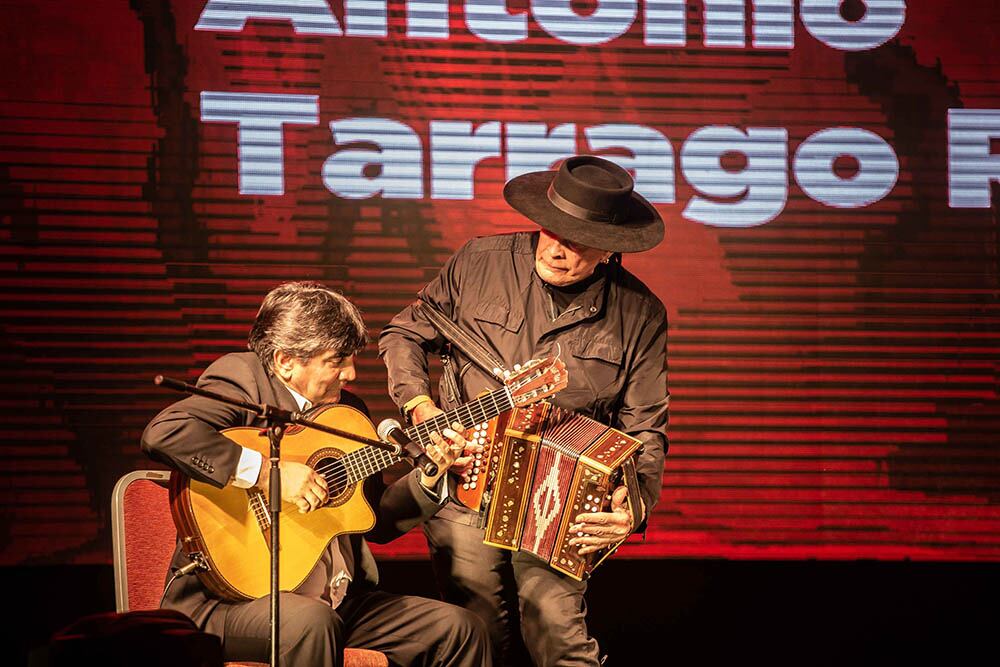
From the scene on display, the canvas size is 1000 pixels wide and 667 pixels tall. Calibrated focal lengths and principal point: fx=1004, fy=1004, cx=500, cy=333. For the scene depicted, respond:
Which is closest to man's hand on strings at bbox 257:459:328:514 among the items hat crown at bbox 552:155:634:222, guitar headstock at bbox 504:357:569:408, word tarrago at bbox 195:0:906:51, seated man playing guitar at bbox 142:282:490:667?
seated man playing guitar at bbox 142:282:490:667

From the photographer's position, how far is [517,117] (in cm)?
502

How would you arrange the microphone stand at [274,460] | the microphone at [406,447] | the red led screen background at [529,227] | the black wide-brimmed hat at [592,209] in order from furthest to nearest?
the red led screen background at [529,227] < the black wide-brimmed hat at [592,209] < the microphone at [406,447] < the microphone stand at [274,460]

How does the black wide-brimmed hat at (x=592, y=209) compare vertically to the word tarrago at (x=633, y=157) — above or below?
below

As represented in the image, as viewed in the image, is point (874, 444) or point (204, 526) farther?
point (874, 444)

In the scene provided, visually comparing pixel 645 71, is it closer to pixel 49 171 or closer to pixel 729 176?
pixel 729 176

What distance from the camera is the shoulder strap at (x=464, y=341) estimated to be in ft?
11.7

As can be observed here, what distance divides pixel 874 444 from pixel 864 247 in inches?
39.3

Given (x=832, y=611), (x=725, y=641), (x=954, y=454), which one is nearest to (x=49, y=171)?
(x=725, y=641)

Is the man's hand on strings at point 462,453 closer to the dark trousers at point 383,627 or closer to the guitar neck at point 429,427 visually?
the guitar neck at point 429,427

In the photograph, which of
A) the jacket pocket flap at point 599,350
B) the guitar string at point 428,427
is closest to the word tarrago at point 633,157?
the jacket pocket flap at point 599,350

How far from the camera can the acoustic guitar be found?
122 inches

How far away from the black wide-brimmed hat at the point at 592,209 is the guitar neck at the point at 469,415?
2.00 ft

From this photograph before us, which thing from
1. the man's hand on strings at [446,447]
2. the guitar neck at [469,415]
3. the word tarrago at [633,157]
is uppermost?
the word tarrago at [633,157]

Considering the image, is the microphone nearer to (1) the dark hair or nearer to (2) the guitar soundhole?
(2) the guitar soundhole
